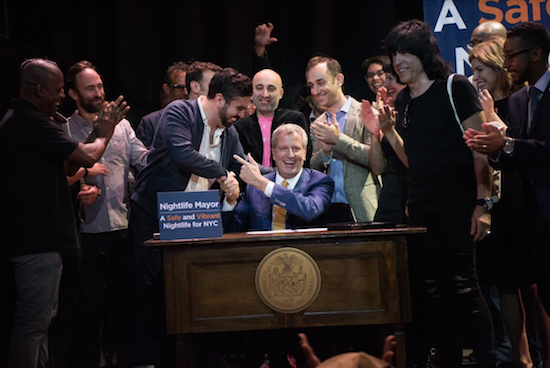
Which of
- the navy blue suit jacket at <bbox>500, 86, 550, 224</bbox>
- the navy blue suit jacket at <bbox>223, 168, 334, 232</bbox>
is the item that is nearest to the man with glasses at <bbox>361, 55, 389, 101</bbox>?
the navy blue suit jacket at <bbox>223, 168, 334, 232</bbox>

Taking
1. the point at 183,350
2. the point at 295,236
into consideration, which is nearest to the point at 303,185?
the point at 295,236

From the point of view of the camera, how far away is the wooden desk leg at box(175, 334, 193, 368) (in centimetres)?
309

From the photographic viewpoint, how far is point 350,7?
5445 millimetres

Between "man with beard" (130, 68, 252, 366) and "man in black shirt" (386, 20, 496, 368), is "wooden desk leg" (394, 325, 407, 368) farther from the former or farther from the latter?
"man with beard" (130, 68, 252, 366)

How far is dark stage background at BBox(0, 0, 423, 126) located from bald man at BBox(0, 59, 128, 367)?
1922mm

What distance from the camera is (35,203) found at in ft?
11.0

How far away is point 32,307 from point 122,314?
1114mm

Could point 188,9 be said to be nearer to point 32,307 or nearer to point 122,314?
point 122,314

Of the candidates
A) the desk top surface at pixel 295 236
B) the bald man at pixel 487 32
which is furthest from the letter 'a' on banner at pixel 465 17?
the desk top surface at pixel 295 236

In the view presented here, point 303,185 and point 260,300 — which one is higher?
point 303,185

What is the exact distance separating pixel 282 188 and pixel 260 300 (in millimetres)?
696

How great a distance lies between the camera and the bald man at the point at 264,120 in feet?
14.5

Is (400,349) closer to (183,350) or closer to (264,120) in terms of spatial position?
(183,350)

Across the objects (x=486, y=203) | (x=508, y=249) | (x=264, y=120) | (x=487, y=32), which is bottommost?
(x=508, y=249)
